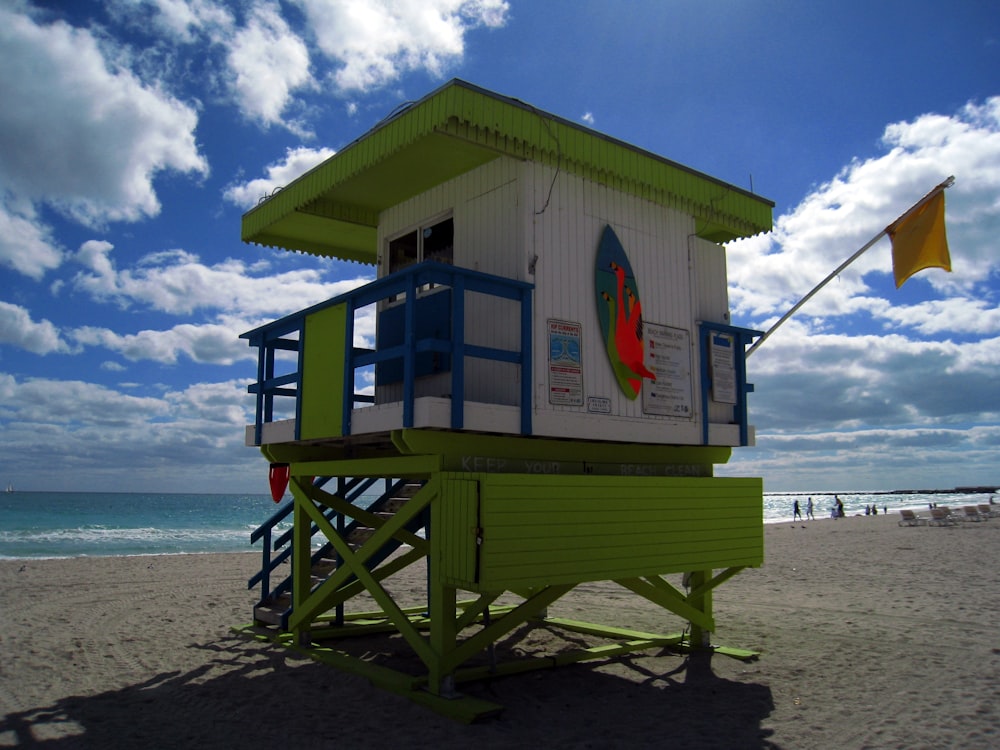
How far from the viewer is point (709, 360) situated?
9.31 m

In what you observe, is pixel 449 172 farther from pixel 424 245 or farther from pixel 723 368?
pixel 723 368

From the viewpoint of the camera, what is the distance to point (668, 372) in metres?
8.83

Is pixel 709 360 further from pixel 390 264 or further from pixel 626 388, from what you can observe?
pixel 390 264

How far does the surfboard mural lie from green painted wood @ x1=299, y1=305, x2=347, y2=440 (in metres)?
2.77

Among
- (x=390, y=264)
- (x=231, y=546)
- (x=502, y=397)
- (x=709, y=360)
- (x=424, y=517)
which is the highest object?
(x=390, y=264)

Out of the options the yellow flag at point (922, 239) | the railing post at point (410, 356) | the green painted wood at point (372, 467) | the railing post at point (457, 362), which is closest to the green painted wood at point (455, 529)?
the green painted wood at point (372, 467)

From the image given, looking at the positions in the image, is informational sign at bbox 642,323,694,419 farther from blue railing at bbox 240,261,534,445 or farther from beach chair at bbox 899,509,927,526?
beach chair at bbox 899,509,927,526

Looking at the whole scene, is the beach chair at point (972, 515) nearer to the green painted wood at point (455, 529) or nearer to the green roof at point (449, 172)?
the green roof at point (449, 172)

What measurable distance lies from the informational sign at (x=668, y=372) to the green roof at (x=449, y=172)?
1656 millimetres

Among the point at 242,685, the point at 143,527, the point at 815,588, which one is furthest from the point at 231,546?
the point at 242,685

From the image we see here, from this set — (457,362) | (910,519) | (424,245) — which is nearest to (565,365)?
(457,362)

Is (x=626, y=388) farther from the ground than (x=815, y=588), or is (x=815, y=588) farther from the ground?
(x=626, y=388)

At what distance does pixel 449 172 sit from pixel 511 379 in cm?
277

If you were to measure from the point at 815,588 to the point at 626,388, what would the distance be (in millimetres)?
10187
